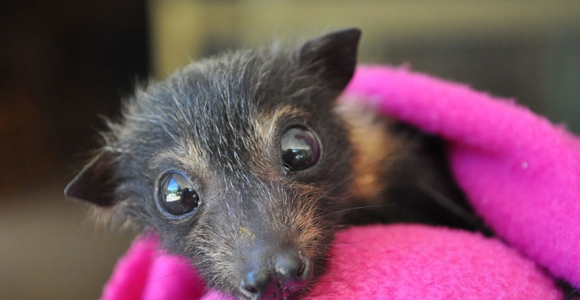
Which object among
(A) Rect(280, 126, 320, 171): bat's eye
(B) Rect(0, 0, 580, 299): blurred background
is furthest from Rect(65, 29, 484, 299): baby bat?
(B) Rect(0, 0, 580, 299): blurred background

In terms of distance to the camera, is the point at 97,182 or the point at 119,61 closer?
the point at 97,182

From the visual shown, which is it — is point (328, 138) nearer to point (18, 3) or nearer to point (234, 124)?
point (234, 124)

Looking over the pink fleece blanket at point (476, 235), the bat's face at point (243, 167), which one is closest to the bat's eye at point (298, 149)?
the bat's face at point (243, 167)

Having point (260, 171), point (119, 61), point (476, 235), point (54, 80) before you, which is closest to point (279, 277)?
point (260, 171)


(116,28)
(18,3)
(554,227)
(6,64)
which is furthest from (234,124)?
(116,28)

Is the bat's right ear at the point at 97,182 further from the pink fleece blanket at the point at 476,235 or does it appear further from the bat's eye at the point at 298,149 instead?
the bat's eye at the point at 298,149

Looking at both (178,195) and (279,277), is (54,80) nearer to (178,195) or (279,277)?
(178,195)
